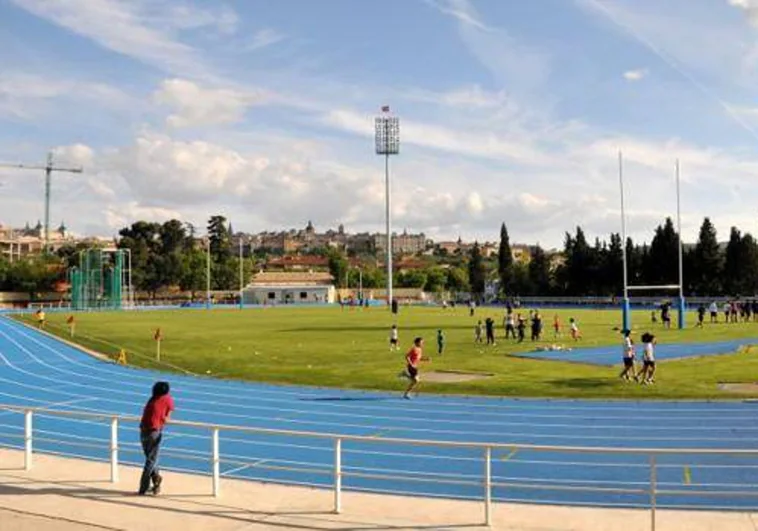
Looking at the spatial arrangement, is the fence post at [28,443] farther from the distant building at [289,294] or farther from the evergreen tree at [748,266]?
the distant building at [289,294]

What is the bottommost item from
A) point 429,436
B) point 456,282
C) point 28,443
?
point 429,436

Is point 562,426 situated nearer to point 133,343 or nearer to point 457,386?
point 457,386

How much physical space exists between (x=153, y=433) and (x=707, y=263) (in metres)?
98.5

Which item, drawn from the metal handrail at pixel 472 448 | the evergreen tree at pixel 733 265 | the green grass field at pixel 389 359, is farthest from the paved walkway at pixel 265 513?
the evergreen tree at pixel 733 265

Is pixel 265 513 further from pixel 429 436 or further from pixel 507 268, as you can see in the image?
pixel 507 268

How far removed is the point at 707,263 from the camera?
99375 millimetres

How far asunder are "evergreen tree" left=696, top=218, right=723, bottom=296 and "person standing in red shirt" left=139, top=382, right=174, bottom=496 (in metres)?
98.0

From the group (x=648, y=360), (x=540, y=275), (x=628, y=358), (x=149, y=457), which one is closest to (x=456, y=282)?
(x=540, y=275)

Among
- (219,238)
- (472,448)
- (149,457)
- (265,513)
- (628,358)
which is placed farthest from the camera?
(219,238)

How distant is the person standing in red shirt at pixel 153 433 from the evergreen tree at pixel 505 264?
119 metres

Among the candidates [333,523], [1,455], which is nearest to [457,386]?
[1,455]

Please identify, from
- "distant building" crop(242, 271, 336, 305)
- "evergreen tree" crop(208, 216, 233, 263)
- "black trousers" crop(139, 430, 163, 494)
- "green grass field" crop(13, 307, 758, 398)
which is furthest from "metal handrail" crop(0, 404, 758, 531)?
"evergreen tree" crop(208, 216, 233, 263)

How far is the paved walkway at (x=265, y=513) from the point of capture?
9047 millimetres

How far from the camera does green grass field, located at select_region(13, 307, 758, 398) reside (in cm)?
2369
